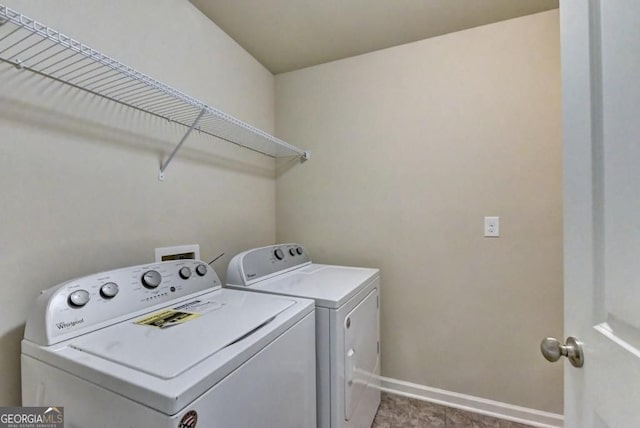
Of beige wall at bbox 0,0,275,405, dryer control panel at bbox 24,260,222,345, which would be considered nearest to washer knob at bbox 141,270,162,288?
dryer control panel at bbox 24,260,222,345

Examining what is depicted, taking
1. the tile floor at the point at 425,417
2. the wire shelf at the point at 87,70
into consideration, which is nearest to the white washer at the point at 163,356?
the wire shelf at the point at 87,70

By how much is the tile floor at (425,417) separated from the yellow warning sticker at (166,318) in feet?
4.49

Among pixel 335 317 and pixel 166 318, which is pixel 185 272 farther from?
pixel 335 317

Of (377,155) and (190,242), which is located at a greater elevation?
(377,155)

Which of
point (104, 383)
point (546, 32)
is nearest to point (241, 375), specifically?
point (104, 383)

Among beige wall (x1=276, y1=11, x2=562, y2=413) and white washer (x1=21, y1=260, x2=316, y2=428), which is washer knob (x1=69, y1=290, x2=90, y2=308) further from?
beige wall (x1=276, y1=11, x2=562, y2=413)

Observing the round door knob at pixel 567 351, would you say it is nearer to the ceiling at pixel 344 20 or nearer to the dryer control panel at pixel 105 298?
the dryer control panel at pixel 105 298

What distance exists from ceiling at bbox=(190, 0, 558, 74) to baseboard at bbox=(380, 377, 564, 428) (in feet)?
7.67

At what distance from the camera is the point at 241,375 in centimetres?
71

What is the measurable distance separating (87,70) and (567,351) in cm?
175

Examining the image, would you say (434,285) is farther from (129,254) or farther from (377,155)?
(129,254)

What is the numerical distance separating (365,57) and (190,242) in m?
1.73

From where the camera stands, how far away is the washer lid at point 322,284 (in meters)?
1.18

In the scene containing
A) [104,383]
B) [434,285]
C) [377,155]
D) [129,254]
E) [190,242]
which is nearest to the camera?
[104,383]
